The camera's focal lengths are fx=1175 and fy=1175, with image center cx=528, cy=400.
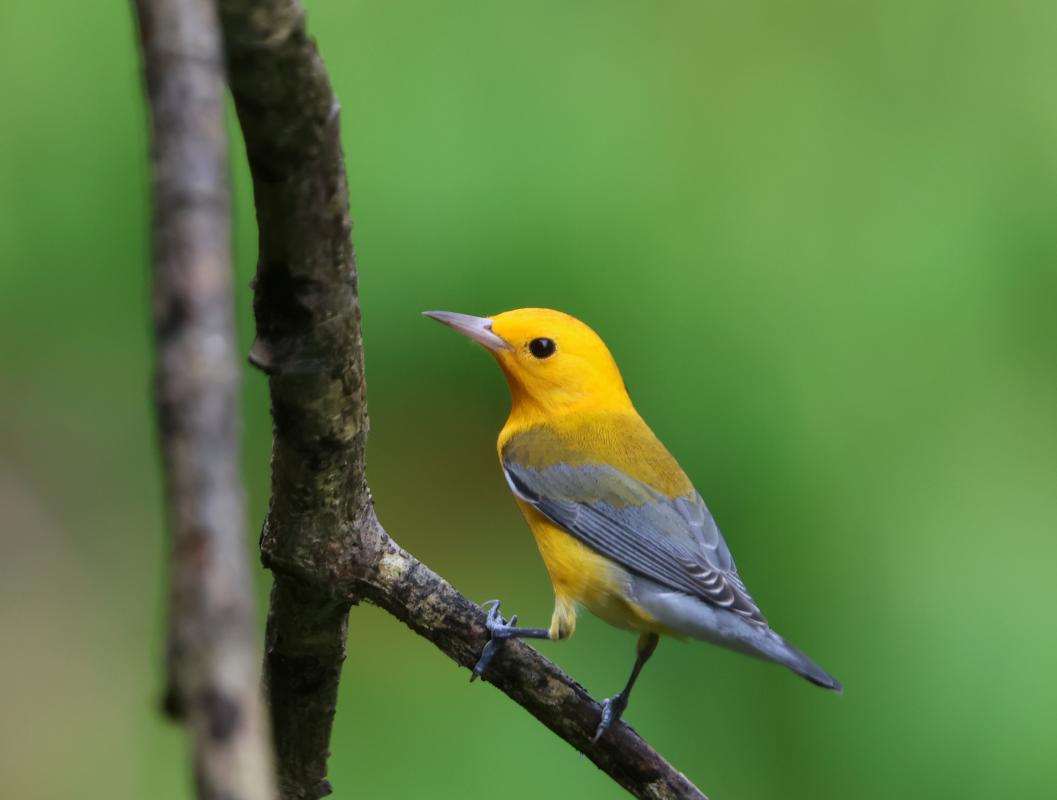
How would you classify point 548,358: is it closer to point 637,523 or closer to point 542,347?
point 542,347

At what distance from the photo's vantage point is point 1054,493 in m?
2.64

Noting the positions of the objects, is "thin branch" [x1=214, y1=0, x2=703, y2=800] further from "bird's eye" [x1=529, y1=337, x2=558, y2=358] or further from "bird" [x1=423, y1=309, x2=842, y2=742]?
"bird's eye" [x1=529, y1=337, x2=558, y2=358]

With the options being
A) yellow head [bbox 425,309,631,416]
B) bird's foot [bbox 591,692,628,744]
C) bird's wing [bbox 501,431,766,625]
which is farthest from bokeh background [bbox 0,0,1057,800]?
bird's foot [bbox 591,692,628,744]

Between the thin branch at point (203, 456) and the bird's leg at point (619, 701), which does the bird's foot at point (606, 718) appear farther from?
the thin branch at point (203, 456)

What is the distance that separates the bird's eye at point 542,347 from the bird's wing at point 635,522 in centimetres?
18

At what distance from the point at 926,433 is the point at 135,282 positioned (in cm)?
180

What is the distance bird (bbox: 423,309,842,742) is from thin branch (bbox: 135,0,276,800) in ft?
4.18

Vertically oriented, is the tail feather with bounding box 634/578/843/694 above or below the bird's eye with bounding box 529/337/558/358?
below

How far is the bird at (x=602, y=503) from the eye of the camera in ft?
6.73

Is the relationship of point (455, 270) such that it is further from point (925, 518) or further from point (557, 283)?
point (925, 518)

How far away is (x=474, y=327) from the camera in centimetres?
229

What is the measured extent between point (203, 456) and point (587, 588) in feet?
5.33

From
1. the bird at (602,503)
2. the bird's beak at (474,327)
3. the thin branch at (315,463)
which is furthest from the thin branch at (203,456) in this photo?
the bird's beak at (474,327)

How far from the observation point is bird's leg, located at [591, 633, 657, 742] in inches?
63.6
